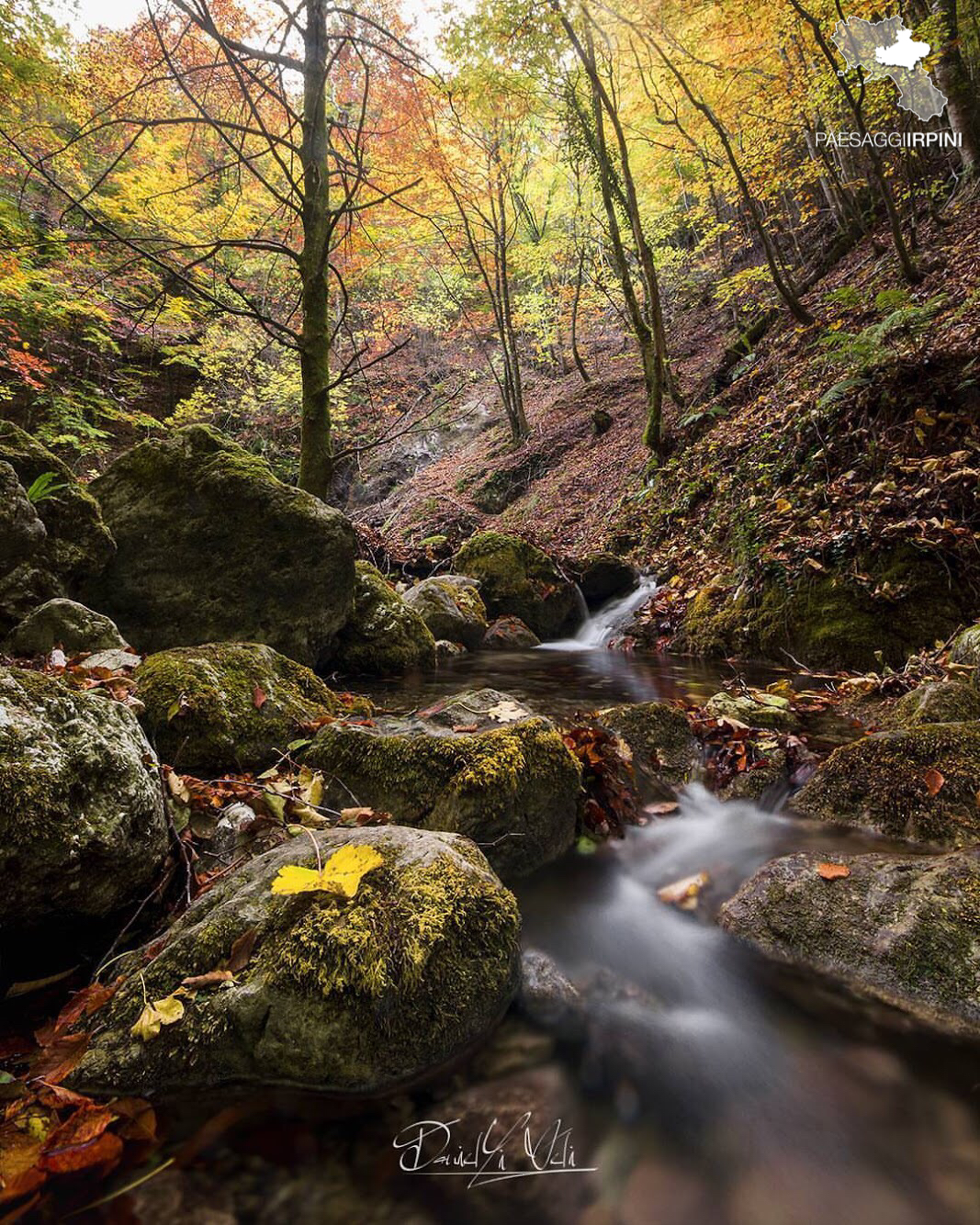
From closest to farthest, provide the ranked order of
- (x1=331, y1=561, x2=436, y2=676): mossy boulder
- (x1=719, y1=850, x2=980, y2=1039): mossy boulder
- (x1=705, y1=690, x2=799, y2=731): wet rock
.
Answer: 1. (x1=719, y1=850, x2=980, y2=1039): mossy boulder
2. (x1=705, y1=690, x2=799, y2=731): wet rock
3. (x1=331, y1=561, x2=436, y2=676): mossy boulder

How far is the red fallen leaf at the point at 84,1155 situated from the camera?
1346 millimetres

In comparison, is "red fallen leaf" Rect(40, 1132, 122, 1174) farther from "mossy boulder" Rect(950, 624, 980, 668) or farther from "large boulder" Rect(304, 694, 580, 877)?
"mossy boulder" Rect(950, 624, 980, 668)

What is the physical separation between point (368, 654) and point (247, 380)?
546 inches

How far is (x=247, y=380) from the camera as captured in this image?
1703cm

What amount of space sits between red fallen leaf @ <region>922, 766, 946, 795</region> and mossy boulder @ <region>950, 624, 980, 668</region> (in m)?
1.71

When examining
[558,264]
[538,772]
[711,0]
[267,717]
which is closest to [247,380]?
[558,264]

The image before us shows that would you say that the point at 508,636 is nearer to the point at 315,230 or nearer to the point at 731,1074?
the point at 315,230

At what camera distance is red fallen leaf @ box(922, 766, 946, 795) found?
2633mm

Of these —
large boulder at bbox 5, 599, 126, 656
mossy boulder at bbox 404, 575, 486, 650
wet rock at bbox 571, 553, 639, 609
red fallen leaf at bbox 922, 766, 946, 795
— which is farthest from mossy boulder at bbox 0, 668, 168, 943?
wet rock at bbox 571, 553, 639, 609

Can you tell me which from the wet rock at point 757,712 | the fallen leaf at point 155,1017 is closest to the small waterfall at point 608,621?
the wet rock at point 757,712

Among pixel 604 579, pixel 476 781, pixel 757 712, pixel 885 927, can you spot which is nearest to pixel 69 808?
pixel 476 781

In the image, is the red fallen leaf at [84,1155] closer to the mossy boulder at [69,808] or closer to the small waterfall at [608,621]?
the mossy boulder at [69,808]

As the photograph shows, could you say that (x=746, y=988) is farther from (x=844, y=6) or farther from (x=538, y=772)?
(x=844, y=6)
